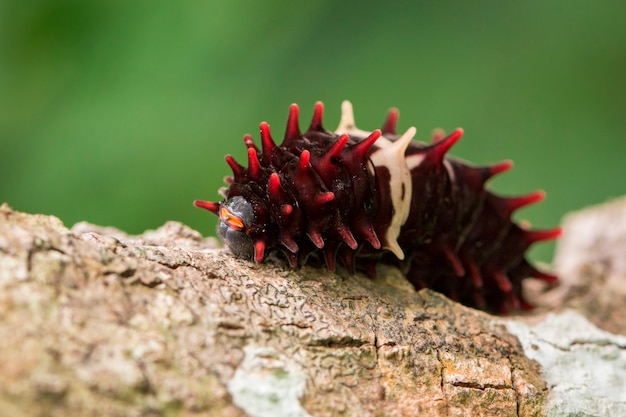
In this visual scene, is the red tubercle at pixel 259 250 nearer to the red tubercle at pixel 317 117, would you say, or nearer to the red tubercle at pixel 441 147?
the red tubercle at pixel 317 117

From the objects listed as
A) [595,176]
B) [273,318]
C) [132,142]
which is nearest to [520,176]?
[595,176]

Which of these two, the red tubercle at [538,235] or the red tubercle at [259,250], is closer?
the red tubercle at [259,250]

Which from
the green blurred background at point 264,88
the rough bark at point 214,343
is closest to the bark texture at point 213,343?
the rough bark at point 214,343

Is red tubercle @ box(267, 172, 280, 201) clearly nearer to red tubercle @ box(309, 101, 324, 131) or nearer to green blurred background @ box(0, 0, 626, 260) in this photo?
red tubercle @ box(309, 101, 324, 131)

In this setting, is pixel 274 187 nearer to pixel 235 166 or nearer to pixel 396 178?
pixel 235 166

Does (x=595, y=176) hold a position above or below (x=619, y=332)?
above

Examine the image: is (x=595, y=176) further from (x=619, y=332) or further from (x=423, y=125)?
(x=619, y=332)
